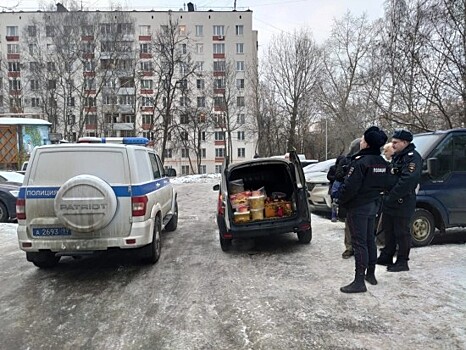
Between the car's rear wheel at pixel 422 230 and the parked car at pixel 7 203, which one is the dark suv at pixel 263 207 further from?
the parked car at pixel 7 203

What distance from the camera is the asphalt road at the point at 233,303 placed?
3441 millimetres

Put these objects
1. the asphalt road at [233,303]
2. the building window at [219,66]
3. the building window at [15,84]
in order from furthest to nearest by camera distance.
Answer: the building window at [219,66]
the building window at [15,84]
the asphalt road at [233,303]

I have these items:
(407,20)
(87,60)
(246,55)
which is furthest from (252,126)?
(407,20)

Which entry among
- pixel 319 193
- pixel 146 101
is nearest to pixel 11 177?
pixel 319 193

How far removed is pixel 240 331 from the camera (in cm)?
359

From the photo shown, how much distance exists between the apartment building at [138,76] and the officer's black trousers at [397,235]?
31390mm

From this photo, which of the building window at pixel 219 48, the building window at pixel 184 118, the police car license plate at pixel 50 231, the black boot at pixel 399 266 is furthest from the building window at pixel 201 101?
the black boot at pixel 399 266

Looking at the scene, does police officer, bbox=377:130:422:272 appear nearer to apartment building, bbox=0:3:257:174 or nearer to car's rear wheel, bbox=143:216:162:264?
car's rear wheel, bbox=143:216:162:264

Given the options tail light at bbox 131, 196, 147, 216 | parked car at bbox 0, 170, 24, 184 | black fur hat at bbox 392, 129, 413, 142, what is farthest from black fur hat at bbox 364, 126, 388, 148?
parked car at bbox 0, 170, 24, 184

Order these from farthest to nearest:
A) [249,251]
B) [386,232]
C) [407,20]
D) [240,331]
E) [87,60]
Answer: [87,60] → [407,20] → [249,251] → [386,232] → [240,331]

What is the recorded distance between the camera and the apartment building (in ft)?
126

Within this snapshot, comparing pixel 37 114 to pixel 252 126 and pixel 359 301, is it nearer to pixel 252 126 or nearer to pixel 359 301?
pixel 252 126

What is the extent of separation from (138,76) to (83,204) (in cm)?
3631

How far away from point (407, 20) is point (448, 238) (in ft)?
39.3
